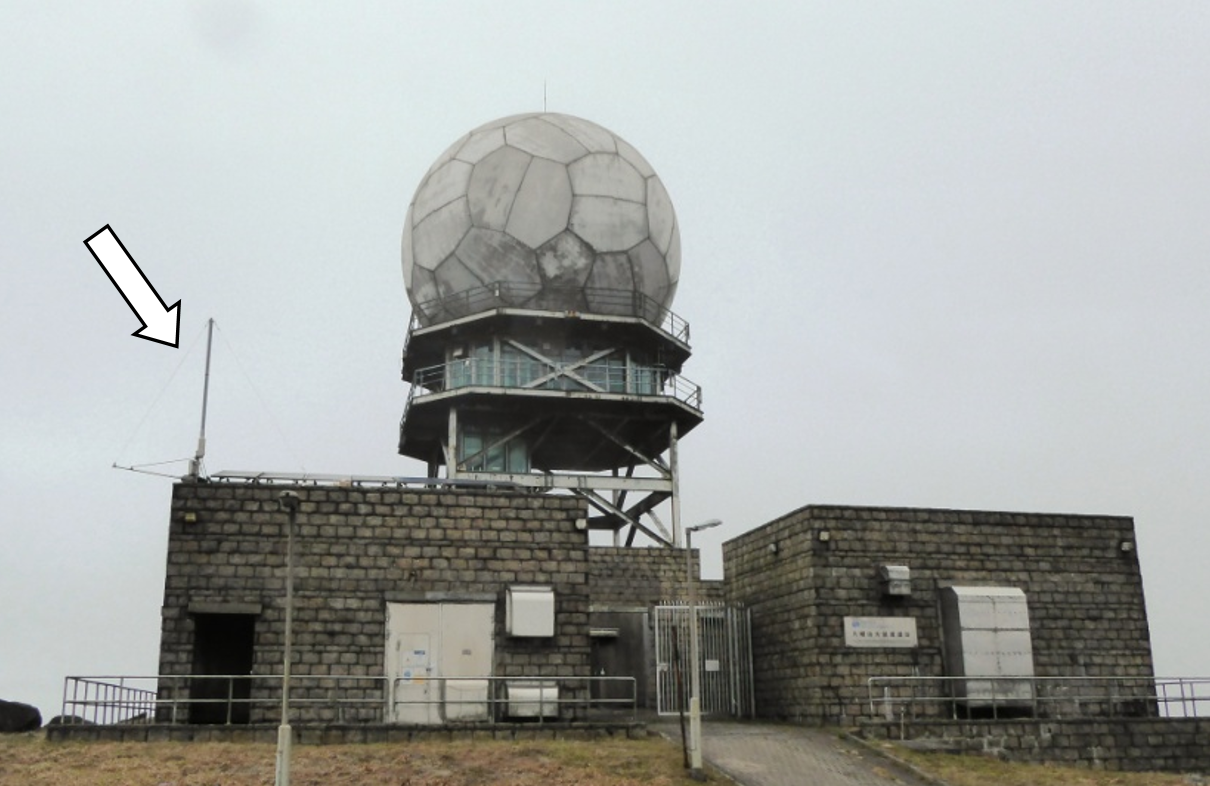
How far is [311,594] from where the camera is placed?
77.1ft

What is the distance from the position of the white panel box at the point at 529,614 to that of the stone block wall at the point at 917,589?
18.6 ft

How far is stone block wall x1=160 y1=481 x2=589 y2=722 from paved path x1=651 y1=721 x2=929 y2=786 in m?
3.38

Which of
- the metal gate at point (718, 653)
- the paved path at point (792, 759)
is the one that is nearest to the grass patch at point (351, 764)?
the paved path at point (792, 759)

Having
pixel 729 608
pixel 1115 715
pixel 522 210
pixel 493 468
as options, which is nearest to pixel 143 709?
pixel 729 608

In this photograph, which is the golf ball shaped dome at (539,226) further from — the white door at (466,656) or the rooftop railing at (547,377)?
the white door at (466,656)

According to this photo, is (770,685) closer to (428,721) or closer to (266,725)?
(428,721)

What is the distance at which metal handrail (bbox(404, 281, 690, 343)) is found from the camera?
35.7 meters

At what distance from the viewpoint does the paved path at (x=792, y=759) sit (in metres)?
20.0

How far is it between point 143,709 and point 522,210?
17.6 meters

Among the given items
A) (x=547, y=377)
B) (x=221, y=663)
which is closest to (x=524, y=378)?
(x=547, y=377)

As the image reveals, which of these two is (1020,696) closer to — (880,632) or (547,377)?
(880,632)

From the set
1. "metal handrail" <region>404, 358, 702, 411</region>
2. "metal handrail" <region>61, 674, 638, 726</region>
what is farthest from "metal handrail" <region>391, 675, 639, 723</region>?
"metal handrail" <region>404, 358, 702, 411</region>

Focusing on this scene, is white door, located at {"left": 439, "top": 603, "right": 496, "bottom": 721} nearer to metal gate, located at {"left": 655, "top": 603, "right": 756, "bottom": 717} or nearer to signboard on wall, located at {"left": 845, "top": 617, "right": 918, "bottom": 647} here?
metal gate, located at {"left": 655, "top": 603, "right": 756, "bottom": 717}

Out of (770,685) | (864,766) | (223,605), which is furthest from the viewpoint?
(770,685)
